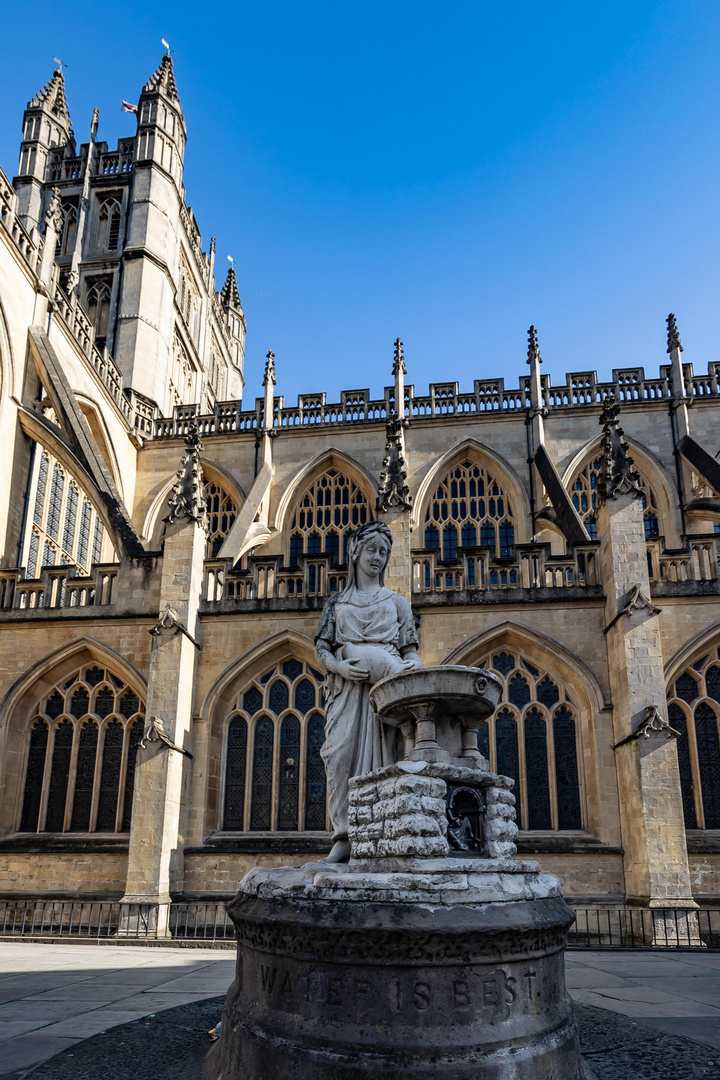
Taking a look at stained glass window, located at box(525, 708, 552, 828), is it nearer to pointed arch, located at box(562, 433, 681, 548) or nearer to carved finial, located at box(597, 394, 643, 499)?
carved finial, located at box(597, 394, 643, 499)

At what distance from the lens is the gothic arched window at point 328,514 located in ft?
74.4

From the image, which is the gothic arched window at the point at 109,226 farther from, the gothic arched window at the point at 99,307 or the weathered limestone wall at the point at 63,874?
the weathered limestone wall at the point at 63,874

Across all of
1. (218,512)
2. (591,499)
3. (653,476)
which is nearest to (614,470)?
(653,476)

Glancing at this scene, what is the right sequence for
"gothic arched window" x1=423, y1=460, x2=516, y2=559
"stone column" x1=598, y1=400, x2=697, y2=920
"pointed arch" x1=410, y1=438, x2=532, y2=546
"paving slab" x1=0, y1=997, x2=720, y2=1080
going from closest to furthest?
"paving slab" x1=0, y1=997, x2=720, y2=1080
"stone column" x1=598, y1=400, x2=697, y2=920
"pointed arch" x1=410, y1=438, x2=532, y2=546
"gothic arched window" x1=423, y1=460, x2=516, y2=559

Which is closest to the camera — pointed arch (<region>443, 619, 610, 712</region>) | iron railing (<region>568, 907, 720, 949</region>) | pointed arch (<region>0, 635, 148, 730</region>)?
iron railing (<region>568, 907, 720, 949</region>)

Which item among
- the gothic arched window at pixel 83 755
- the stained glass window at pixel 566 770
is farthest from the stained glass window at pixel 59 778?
the stained glass window at pixel 566 770

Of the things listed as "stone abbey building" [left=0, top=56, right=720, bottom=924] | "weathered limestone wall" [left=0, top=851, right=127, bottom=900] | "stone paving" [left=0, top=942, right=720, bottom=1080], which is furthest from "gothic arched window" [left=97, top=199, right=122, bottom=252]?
"stone paving" [left=0, top=942, right=720, bottom=1080]

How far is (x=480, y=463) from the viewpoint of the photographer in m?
22.9

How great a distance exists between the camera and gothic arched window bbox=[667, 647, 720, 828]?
13219 mm

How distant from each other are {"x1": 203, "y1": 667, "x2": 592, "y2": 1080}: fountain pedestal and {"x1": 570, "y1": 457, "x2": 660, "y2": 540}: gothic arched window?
1853 cm

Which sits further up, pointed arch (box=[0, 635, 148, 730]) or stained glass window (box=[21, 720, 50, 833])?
pointed arch (box=[0, 635, 148, 730])

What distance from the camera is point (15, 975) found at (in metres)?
7.32

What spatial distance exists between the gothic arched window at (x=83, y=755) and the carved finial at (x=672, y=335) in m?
17.3

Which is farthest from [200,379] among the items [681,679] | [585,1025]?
[585,1025]
